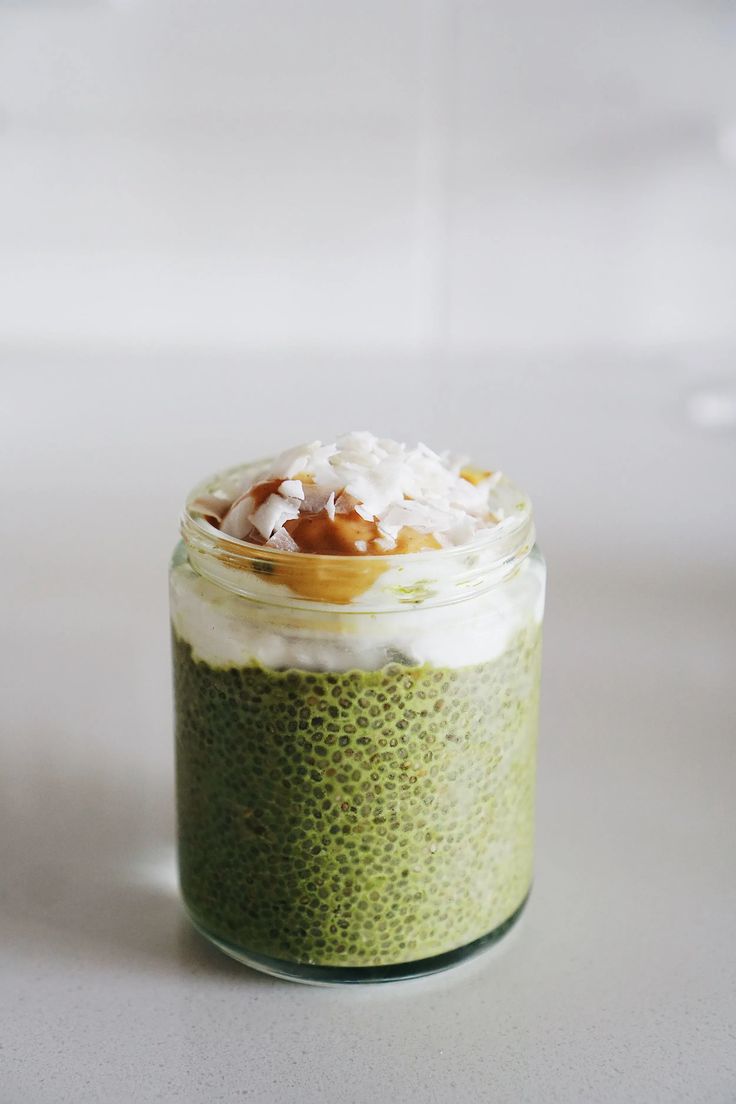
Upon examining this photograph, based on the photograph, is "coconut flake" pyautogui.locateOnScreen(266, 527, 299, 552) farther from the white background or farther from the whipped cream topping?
the white background

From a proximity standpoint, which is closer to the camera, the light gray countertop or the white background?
the light gray countertop

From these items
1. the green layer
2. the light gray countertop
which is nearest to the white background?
the light gray countertop

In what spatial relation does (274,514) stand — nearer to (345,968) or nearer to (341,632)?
(341,632)

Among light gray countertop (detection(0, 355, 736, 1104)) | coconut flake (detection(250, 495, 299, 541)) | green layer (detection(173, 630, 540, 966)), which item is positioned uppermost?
coconut flake (detection(250, 495, 299, 541))

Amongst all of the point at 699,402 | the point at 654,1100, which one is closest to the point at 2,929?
the point at 654,1100

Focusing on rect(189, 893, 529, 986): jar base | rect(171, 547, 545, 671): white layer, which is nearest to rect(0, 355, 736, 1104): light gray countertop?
rect(189, 893, 529, 986): jar base

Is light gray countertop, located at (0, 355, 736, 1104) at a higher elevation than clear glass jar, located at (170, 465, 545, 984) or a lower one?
lower

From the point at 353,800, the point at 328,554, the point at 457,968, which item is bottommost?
the point at 457,968

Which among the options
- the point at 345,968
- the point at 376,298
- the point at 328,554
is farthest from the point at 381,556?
the point at 376,298
